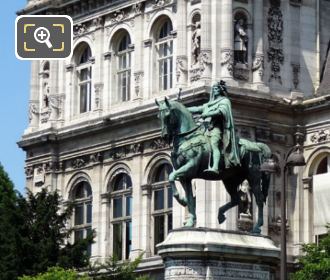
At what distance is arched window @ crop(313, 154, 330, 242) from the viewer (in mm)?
67375

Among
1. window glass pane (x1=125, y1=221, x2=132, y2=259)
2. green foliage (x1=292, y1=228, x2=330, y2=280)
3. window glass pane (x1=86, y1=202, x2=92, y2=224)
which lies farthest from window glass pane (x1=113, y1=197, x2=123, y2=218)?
green foliage (x1=292, y1=228, x2=330, y2=280)

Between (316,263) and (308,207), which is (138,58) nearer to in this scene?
(308,207)

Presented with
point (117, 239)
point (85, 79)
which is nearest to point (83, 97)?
point (85, 79)

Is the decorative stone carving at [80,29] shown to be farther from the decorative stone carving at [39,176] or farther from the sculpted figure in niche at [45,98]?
the decorative stone carving at [39,176]

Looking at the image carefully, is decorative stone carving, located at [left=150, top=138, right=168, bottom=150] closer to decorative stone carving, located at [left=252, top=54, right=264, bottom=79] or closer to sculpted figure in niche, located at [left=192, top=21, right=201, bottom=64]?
sculpted figure in niche, located at [left=192, top=21, right=201, bottom=64]

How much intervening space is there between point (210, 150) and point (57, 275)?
51.6 feet

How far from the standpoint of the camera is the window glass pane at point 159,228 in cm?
6888

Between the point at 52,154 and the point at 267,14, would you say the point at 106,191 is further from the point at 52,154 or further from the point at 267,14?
the point at 267,14

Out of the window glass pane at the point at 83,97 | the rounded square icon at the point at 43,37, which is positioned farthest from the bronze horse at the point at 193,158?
the window glass pane at the point at 83,97

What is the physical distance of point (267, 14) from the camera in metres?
69.1

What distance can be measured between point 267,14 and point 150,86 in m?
6.40

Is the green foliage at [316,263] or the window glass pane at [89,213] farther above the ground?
the window glass pane at [89,213]

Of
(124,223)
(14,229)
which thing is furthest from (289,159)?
(124,223)

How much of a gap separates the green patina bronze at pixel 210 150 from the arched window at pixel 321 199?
86.2 feet
